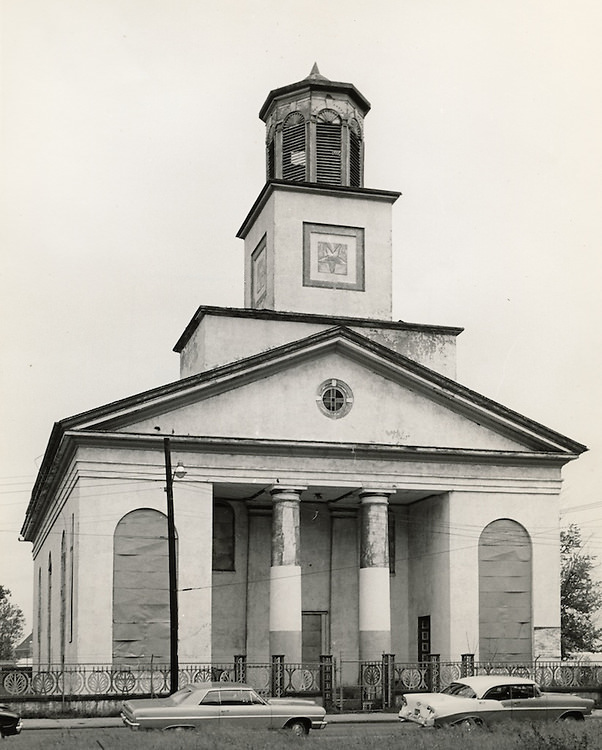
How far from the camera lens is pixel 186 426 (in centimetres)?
3484

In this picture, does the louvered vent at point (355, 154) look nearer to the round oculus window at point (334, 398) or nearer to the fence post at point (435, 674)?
the round oculus window at point (334, 398)

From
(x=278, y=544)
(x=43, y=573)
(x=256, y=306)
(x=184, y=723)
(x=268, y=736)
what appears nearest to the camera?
(x=268, y=736)

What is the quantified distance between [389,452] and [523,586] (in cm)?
586

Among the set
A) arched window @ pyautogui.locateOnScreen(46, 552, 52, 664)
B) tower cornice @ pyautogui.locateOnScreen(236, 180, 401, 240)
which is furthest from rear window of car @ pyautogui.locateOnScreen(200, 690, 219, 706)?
tower cornice @ pyautogui.locateOnScreen(236, 180, 401, 240)

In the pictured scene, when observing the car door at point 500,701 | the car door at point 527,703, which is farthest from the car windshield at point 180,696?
the car door at point 527,703

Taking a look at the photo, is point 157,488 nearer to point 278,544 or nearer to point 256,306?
point 278,544

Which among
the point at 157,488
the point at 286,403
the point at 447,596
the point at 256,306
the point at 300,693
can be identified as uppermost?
the point at 256,306

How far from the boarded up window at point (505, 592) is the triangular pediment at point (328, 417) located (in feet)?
9.04

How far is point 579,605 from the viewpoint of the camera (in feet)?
203

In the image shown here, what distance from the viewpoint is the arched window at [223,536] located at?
38469 mm

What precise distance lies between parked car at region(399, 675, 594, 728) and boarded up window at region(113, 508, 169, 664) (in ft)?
33.1

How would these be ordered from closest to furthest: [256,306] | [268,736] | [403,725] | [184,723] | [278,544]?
[268,736] → [184,723] → [403,725] → [278,544] → [256,306]

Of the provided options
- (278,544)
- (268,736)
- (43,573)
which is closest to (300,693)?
(278,544)

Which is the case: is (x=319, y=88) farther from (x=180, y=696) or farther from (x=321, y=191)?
(x=180, y=696)
